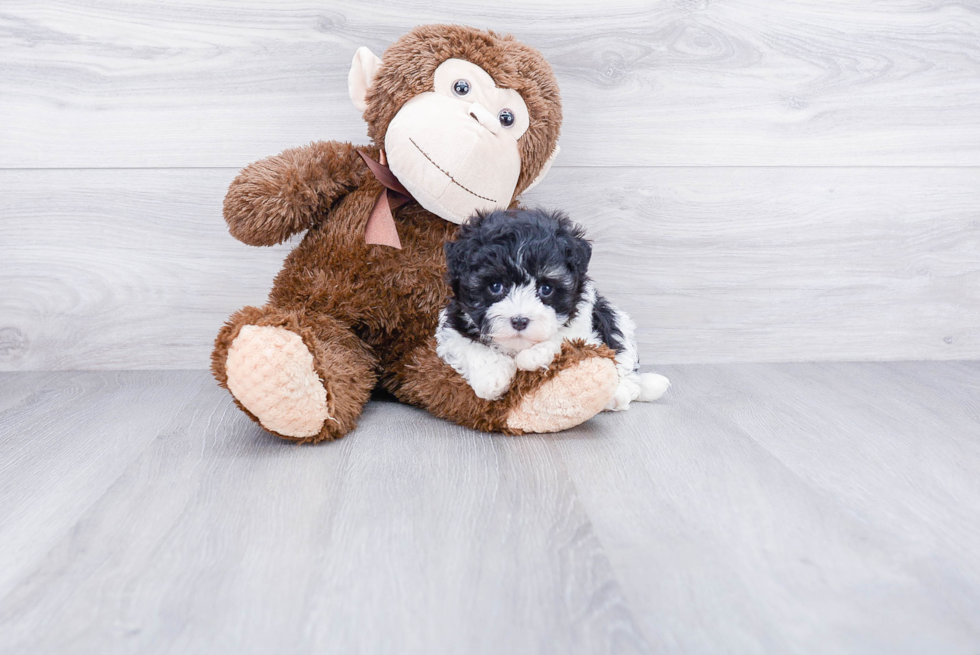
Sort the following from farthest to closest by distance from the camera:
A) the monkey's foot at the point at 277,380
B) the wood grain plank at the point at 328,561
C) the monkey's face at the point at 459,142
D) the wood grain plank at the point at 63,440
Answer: the monkey's face at the point at 459,142
the monkey's foot at the point at 277,380
the wood grain plank at the point at 63,440
the wood grain plank at the point at 328,561

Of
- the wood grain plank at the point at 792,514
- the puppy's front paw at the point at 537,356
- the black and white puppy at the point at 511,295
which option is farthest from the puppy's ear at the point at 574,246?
the wood grain plank at the point at 792,514

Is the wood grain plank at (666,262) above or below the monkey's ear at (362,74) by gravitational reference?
below

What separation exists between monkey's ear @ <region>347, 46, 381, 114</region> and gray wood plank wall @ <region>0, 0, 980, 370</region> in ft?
0.71

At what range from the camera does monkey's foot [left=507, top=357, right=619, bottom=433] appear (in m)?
0.94

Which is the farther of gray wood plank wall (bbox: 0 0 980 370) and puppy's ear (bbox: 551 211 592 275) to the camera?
gray wood plank wall (bbox: 0 0 980 370)

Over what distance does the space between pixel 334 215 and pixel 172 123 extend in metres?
0.42

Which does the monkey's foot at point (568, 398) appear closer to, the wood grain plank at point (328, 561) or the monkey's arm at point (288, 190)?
the wood grain plank at point (328, 561)

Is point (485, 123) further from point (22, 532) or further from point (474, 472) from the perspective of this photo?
point (22, 532)

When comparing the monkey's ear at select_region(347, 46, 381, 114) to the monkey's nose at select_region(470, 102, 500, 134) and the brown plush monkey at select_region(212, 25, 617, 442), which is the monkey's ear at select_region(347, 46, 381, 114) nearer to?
the brown plush monkey at select_region(212, 25, 617, 442)

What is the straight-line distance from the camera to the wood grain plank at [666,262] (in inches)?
51.8

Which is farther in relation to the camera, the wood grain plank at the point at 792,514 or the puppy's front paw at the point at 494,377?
the puppy's front paw at the point at 494,377

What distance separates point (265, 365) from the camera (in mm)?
871

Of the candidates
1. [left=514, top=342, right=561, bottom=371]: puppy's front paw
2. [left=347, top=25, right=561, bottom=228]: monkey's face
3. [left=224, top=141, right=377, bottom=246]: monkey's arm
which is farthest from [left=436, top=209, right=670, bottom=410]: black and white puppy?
[left=224, top=141, right=377, bottom=246]: monkey's arm

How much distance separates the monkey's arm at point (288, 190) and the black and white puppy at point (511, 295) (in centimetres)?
25
